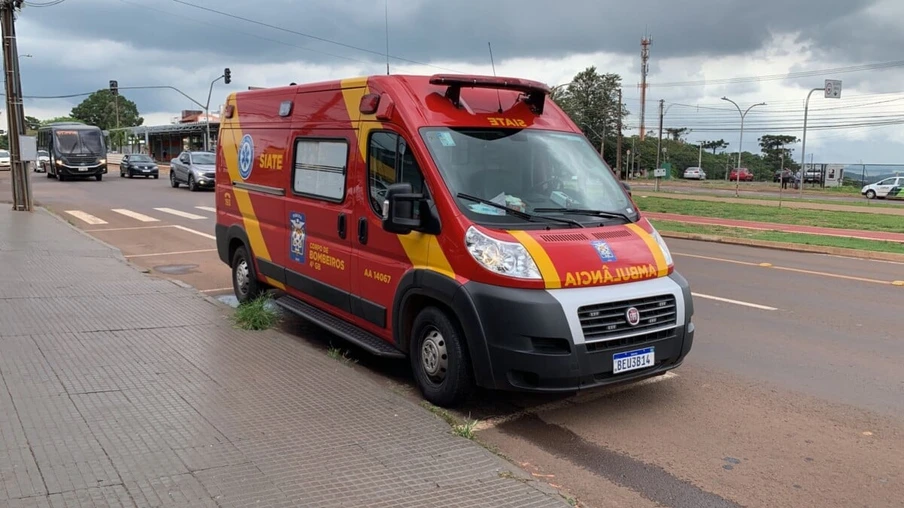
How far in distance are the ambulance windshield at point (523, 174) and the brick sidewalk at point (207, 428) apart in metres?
1.60

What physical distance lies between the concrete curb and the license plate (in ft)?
38.5

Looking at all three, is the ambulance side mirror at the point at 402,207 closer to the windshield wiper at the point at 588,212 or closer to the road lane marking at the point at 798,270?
the windshield wiper at the point at 588,212

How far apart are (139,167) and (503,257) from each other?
41.1 meters

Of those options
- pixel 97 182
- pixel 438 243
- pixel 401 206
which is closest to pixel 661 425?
pixel 438 243

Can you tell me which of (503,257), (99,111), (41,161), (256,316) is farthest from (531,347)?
(99,111)

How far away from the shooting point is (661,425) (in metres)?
5.04

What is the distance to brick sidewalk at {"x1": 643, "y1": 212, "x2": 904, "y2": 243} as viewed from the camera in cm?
1866

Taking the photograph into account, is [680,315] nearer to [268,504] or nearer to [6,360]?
[268,504]

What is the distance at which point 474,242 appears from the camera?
4.82 meters

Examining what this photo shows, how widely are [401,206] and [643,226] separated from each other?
76.2 inches

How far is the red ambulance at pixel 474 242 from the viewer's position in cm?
471

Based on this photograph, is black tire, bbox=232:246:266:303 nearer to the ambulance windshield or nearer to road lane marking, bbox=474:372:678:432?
the ambulance windshield

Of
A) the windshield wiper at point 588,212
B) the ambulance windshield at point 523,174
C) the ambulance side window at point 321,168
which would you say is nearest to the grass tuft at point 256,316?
the ambulance side window at point 321,168

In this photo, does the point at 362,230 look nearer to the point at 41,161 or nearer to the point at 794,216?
the point at 794,216
